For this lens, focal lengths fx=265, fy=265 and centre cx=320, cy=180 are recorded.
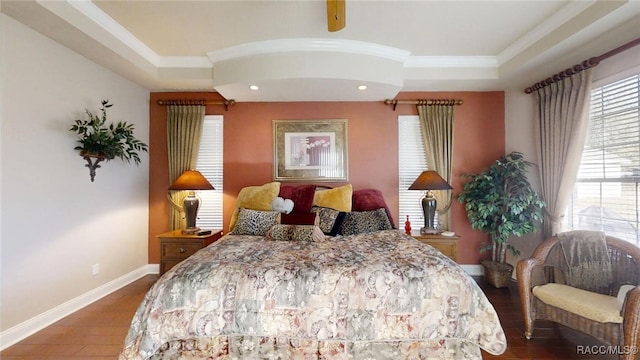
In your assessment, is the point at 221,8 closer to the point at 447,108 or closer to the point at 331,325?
the point at 331,325

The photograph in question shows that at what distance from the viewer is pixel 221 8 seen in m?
2.37

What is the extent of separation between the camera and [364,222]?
288 centimetres

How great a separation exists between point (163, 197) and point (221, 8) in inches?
104

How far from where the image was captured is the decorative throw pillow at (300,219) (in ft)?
8.80

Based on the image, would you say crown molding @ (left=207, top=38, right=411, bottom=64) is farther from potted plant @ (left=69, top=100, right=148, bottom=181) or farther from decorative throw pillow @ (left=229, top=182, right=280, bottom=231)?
decorative throw pillow @ (left=229, top=182, right=280, bottom=231)

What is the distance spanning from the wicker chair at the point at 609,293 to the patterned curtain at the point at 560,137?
716 millimetres

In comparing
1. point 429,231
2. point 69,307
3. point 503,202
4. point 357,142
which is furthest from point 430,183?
point 69,307

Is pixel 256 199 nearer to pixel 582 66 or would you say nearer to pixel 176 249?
pixel 176 249

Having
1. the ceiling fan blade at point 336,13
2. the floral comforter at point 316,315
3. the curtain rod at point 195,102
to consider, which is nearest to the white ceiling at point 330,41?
the curtain rod at point 195,102

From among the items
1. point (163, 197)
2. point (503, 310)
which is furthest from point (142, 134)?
point (503, 310)

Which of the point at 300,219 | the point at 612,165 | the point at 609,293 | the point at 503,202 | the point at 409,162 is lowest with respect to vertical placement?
the point at 609,293

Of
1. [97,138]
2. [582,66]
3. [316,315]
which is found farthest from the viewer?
[97,138]

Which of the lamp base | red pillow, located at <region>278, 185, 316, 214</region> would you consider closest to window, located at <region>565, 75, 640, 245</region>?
the lamp base

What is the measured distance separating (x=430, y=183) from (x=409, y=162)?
2.11ft
